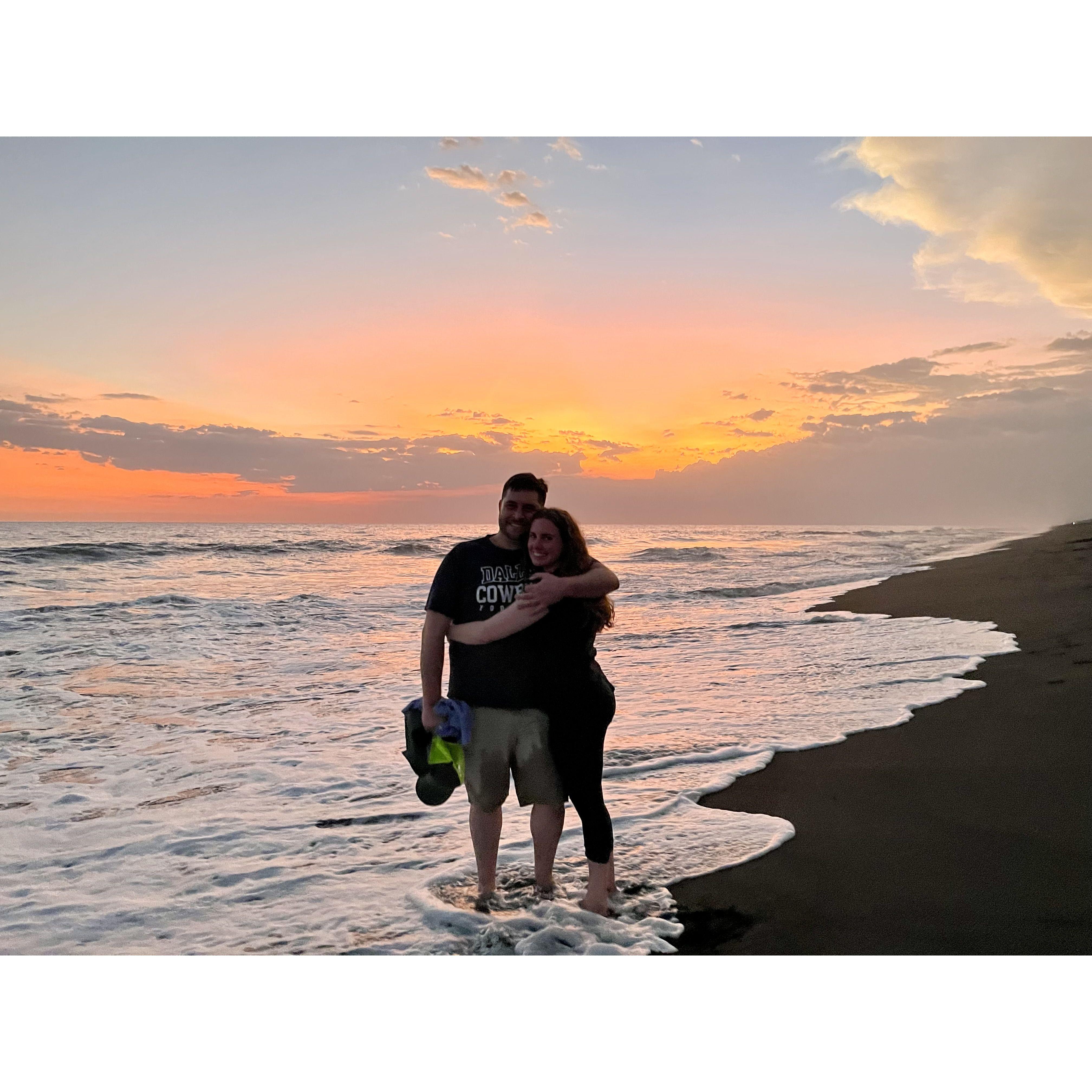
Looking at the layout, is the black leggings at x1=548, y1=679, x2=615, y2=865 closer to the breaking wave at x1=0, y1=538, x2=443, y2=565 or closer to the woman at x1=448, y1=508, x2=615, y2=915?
the woman at x1=448, y1=508, x2=615, y2=915

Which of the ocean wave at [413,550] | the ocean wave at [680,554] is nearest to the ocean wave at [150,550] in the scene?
the ocean wave at [413,550]

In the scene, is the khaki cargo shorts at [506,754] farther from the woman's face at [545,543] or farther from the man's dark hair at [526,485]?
the man's dark hair at [526,485]

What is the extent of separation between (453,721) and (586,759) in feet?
1.71

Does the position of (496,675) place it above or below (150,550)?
below

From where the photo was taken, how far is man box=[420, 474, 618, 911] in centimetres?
283

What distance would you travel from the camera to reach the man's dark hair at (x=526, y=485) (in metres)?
2.92

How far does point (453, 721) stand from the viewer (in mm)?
2818

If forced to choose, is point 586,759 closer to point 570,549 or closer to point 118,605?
point 570,549

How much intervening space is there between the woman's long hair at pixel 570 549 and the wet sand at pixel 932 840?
1.24 m

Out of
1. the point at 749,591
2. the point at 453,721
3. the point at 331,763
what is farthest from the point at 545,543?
the point at 749,591
